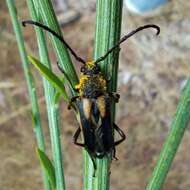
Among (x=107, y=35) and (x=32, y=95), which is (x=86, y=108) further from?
(x=107, y=35)

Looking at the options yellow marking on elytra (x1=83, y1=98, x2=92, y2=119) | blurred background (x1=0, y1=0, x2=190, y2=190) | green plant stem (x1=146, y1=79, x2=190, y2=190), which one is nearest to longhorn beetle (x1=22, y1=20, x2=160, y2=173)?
yellow marking on elytra (x1=83, y1=98, x2=92, y2=119)

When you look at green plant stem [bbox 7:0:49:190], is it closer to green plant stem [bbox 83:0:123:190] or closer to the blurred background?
green plant stem [bbox 83:0:123:190]

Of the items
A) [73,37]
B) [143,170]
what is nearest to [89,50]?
[73,37]

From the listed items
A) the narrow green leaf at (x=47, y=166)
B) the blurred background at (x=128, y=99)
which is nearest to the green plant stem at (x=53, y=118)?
the narrow green leaf at (x=47, y=166)

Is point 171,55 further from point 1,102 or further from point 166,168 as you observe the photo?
point 166,168

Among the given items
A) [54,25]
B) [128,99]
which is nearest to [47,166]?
[54,25]
